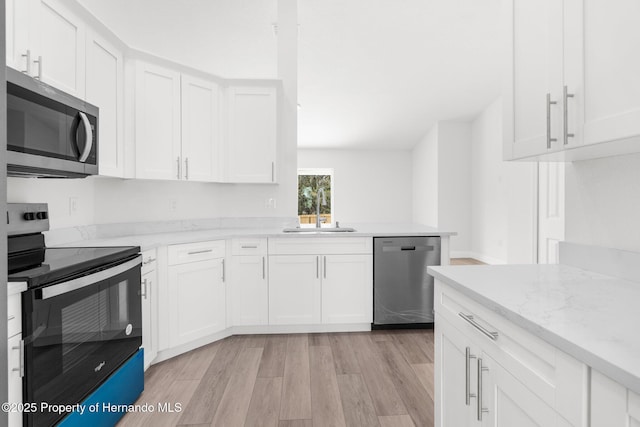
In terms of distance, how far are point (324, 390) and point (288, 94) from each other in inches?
107

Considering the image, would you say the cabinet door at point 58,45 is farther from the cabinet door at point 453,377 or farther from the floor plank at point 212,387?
the cabinet door at point 453,377

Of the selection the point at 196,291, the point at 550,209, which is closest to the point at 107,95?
the point at 196,291

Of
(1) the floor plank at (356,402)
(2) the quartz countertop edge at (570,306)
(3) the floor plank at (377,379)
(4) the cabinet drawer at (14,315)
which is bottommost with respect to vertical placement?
(1) the floor plank at (356,402)

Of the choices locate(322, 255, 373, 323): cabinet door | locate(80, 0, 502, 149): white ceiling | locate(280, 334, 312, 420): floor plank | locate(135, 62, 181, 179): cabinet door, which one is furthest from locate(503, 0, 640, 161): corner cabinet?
locate(80, 0, 502, 149): white ceiling

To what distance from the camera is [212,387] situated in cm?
217

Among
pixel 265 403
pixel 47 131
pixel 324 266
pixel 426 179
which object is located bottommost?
pixel 265 403

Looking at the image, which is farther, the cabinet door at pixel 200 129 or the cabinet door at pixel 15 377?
the cabinet door at pixel 200 129

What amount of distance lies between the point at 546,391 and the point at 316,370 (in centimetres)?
180

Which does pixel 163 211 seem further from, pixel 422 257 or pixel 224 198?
pixel 422 257

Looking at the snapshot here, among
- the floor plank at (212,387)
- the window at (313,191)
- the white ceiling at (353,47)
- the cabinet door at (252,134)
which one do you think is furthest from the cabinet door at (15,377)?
the window at (313,191)

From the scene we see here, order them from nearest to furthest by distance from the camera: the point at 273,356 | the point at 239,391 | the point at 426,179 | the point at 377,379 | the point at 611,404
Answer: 1. the point at 611,404
2. the point at 239,391
3. the point at 377,379
4. the point at 273,356
5. the point at 426,179

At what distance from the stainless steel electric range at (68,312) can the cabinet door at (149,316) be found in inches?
10.2

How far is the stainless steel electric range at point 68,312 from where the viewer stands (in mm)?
1277

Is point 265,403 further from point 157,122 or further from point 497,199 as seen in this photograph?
point 497,199
